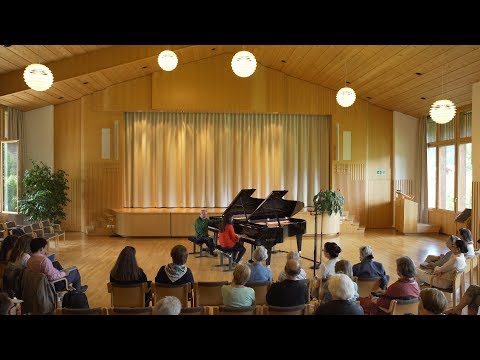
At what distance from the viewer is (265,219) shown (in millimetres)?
8117

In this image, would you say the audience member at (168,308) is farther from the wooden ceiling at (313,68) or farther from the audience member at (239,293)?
the wooden ceiling at (313,68)

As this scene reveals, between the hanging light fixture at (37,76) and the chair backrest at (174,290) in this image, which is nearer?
the chair backrest at (174,290)

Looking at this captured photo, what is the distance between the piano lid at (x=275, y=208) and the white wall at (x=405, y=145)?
21.7 feet

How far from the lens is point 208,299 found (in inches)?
180

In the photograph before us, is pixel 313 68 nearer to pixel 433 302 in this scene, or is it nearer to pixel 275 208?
pixel 275 208

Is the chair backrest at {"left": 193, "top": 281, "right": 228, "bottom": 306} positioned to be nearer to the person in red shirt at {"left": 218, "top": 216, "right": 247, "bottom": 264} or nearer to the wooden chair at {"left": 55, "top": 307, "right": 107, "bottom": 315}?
the wooden chair at {"left": 55, "top": 307, "right": 107, "bottom": 315}

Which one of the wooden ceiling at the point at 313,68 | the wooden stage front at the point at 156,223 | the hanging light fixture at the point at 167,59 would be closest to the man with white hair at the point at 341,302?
the wooden ceiling at the point at 313,68

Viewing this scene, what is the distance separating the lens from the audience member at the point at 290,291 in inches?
158

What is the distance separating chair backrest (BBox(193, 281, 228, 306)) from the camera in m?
4.53

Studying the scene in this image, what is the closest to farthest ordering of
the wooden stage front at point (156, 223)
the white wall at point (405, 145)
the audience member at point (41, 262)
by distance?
the audience member at point (41, 262), the wooden stage front at point (156, 223), the white wall at point (405, 145)

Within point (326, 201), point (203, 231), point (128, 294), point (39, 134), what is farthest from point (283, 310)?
point (39, 134)

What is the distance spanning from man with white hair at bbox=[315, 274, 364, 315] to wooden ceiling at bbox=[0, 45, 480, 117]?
6.21 metres
